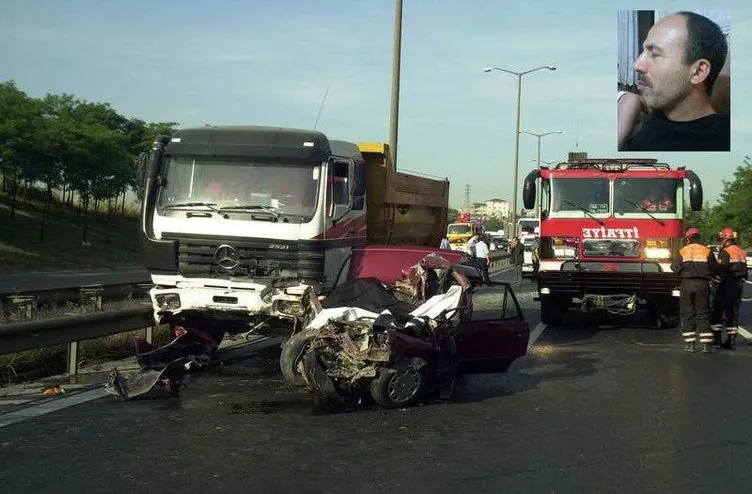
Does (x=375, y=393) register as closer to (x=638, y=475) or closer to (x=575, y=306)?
(x=638, y=475)

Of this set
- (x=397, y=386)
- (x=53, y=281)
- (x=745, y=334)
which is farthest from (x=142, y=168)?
(x=53, y=281)

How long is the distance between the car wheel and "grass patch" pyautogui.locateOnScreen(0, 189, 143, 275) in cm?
2566

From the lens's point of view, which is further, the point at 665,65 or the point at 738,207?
the point at 738,207

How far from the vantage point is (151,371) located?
773 centimetres

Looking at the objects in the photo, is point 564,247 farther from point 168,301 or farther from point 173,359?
point 173,359

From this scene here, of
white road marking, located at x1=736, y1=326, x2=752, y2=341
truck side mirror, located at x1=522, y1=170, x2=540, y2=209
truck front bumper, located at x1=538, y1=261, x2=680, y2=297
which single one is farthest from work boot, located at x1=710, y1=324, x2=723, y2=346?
truck side mirror, located at x1=522, y1=170, x2=540, y2=209

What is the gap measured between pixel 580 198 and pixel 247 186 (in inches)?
280

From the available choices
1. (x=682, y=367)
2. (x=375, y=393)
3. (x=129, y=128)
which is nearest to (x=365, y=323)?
(x=375, y=393)

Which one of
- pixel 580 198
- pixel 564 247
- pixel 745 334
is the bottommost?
pixel 745 334

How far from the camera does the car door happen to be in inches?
324

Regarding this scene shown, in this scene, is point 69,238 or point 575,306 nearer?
point 575,306

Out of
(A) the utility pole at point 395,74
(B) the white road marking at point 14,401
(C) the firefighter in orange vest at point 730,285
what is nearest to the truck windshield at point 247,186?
(B) the white road marking at point 14,401

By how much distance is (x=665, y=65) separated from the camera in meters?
28.8

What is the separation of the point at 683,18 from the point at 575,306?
1752 centimetres
